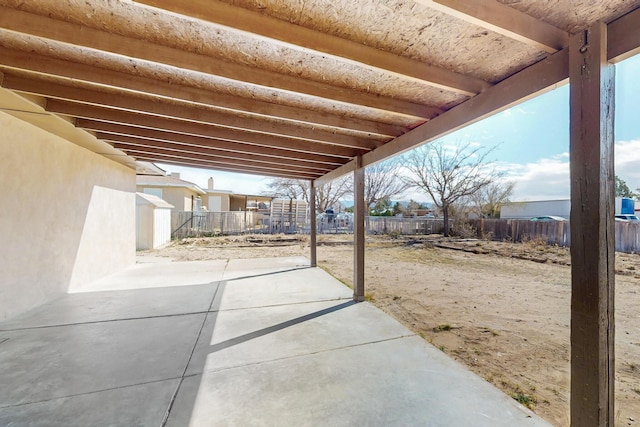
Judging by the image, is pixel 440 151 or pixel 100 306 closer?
pixel 100 306

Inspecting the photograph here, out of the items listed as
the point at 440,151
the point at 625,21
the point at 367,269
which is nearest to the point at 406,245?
the point at 367,269

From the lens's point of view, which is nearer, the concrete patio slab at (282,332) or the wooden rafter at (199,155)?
the concrete patio slab at (282,332)

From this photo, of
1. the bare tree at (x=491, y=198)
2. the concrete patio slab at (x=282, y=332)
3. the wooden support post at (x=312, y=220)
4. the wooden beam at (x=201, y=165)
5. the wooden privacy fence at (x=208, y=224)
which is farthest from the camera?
the bare tree at (x=491, y=198)

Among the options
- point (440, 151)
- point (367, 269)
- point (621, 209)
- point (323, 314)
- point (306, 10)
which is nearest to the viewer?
point (306, 10)

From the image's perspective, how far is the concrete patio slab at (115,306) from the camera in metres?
3.35

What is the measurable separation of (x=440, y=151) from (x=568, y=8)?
16840 mm

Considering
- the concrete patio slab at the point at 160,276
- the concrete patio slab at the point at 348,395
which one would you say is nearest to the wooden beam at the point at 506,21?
the concrete patio slab at the point at 348,395

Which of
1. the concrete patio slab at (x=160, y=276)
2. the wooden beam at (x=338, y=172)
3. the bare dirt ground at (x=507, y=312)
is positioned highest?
the wooden beam at (x=338, y=172)

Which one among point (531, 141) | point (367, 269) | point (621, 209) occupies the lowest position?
point (367, 269)

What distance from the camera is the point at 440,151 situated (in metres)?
16.9

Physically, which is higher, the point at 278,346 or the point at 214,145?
the point at 214,145

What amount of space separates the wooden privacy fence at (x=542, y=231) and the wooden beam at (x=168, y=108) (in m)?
10.7

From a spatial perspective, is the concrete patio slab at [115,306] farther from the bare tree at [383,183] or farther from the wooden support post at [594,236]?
the bare tree at [383,183]

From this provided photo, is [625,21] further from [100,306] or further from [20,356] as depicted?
[100,306]
